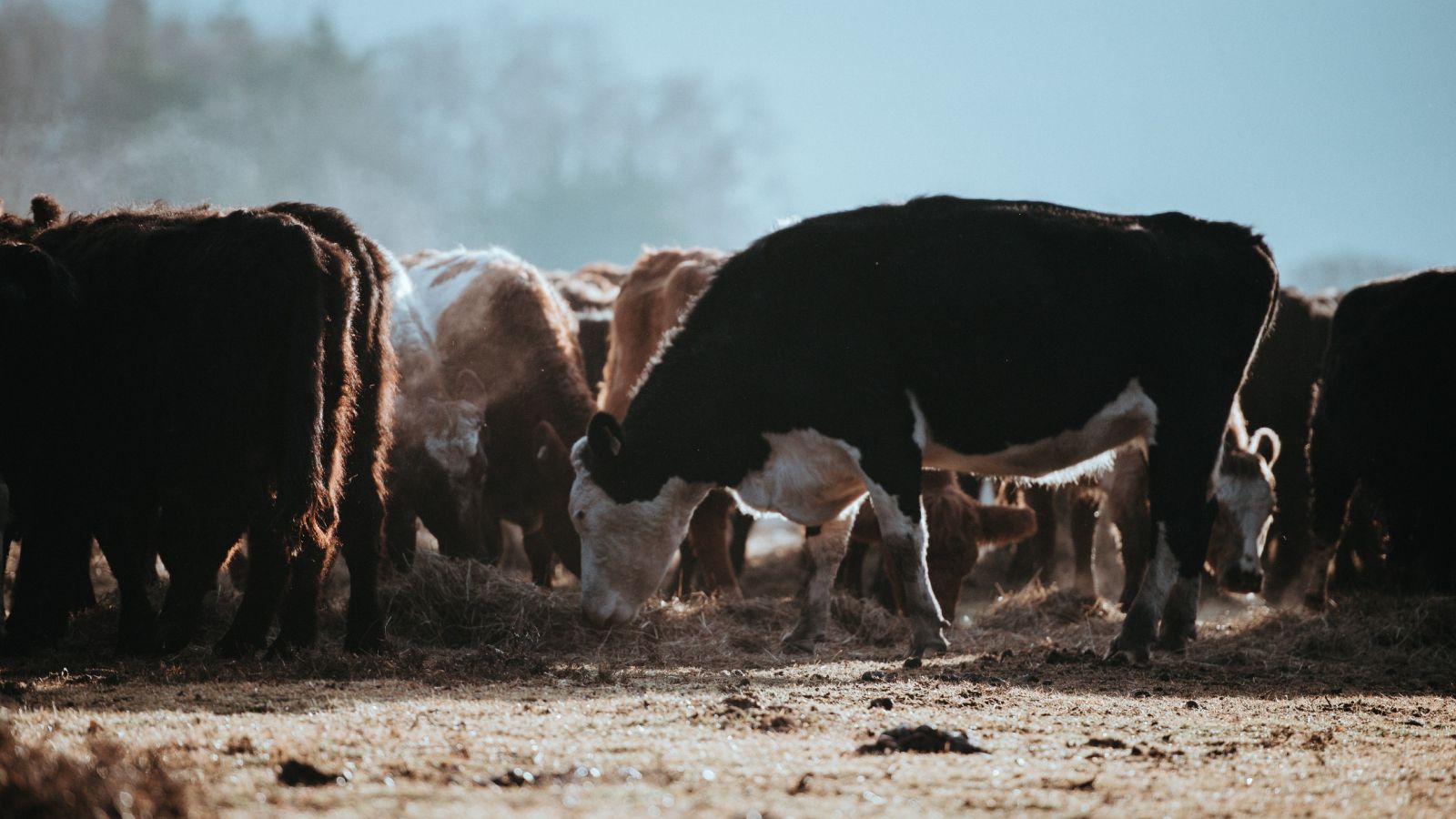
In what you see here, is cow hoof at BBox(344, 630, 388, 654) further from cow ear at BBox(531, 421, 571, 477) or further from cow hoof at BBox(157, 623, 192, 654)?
cow ear at BBox(531, 421, 571, 477)

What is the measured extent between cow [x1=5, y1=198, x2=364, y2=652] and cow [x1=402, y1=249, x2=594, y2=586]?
4182 millimetres

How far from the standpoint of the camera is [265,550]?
19.2ft

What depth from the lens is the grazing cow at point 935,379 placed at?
7242mm

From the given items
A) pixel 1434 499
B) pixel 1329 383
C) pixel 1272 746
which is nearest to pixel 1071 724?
pixel 1272 746

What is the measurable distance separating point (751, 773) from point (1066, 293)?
4.51 metres

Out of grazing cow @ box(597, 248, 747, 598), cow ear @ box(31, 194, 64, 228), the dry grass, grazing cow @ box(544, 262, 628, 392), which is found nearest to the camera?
the dry grass

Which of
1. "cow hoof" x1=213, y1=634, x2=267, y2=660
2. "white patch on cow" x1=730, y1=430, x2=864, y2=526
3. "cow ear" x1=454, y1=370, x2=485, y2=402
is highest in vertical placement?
"cow ear" x1=454, y1=370, x2=485, y2=402

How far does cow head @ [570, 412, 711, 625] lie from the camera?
767cm

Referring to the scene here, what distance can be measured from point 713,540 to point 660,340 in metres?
1.51

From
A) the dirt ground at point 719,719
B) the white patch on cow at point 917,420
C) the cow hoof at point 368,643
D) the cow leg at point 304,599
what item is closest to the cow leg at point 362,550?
the cow hoof at point 368,643

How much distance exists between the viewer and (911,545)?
7.18m

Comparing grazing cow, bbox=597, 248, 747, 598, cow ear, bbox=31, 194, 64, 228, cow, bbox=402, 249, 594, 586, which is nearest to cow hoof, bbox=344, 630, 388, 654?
cow ear, bbox=31, 194, 64, 228

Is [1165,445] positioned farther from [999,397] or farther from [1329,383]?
[1329,383]

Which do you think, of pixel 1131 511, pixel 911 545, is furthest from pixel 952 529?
pixel 911 545
